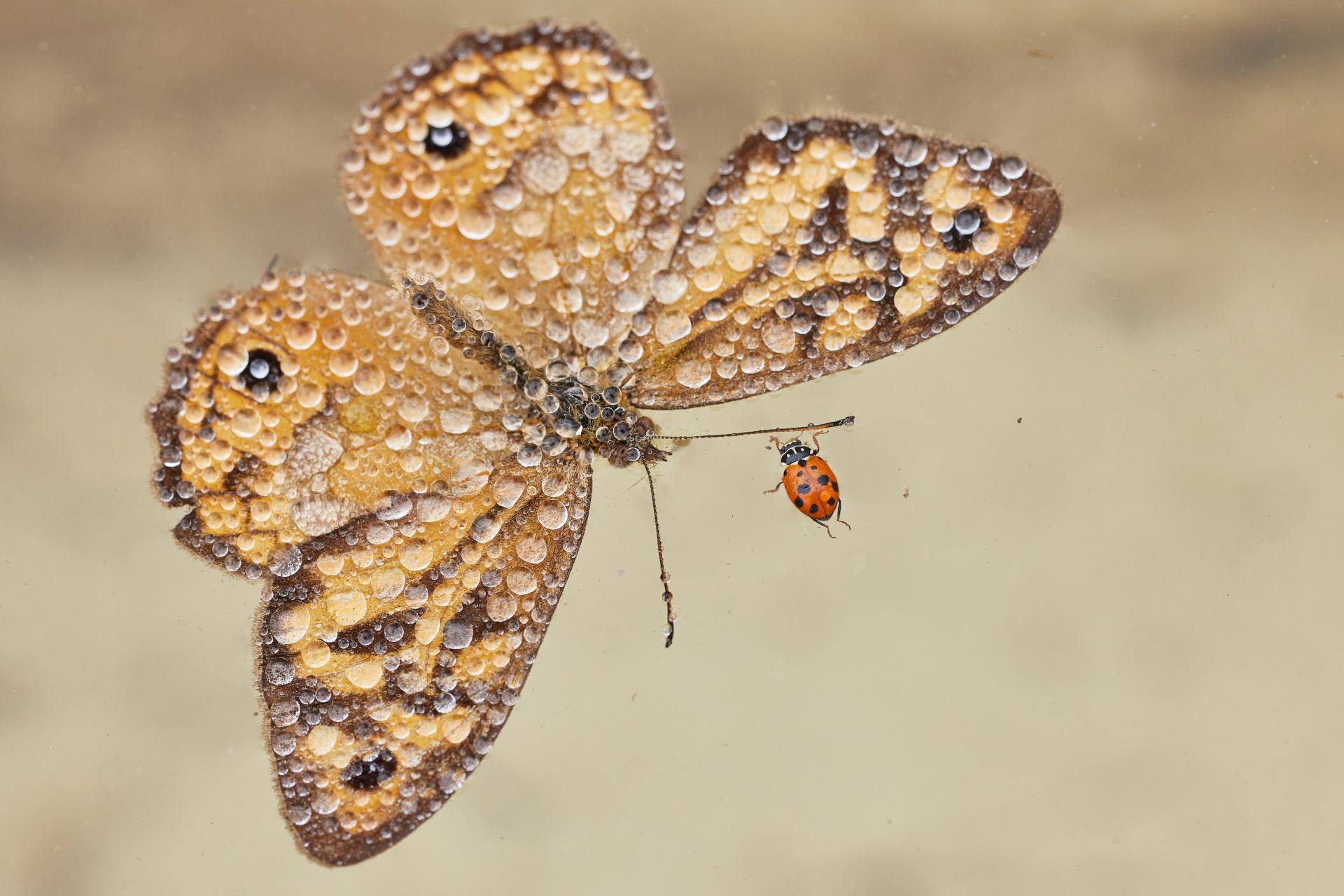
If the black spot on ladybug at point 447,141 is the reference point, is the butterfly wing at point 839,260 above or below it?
below

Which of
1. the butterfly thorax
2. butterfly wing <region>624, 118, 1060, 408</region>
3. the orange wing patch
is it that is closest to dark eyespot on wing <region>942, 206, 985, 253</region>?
butterfly wing <region>624, 118, 1060, 408</region>

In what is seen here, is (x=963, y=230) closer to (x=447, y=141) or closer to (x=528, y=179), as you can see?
(x=528, y=179)

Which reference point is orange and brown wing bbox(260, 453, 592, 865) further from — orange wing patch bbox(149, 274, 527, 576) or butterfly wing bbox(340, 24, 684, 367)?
butterfly wing bbox(340, 24, 684, 367)

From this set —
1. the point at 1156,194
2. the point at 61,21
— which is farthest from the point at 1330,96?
the point at 61,21

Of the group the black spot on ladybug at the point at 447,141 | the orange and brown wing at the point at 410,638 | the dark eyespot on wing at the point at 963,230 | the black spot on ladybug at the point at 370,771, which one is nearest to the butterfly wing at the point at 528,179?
the black spot on ladybug at the point at 447,141

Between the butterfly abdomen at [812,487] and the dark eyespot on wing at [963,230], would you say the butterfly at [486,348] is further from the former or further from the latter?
the butterfly abdomen at [812,487]

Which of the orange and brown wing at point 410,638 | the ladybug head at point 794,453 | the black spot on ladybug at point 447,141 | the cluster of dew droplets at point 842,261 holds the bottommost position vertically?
the orange and brown wing at point 410,638
